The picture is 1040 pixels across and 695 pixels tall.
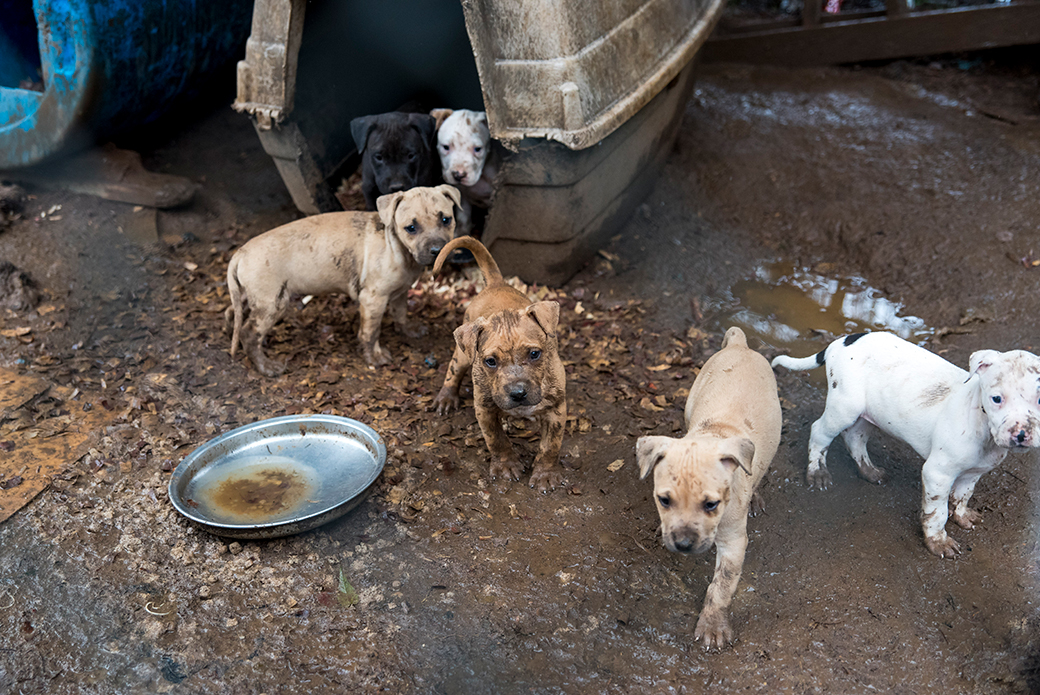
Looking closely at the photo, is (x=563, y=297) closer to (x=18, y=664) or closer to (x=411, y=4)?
(x=411, y=4)

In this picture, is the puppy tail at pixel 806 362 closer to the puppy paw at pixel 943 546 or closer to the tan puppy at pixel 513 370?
the puppy paw at pixel 943 546

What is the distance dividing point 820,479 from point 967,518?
30.0 inches

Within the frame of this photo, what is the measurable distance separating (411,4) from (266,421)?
196 inches

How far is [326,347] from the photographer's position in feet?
19.4

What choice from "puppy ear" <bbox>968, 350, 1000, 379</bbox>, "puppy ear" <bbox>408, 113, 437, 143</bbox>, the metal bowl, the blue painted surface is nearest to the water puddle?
"puppy ear" <bbox>968, 350, 1000, 379</bbox>

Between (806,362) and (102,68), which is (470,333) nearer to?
(806,362)

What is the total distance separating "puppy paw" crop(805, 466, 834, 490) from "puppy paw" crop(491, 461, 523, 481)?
5.69 feet

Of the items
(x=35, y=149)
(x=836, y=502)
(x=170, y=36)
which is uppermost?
(x=170, y=36)

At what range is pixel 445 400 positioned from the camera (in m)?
5.14

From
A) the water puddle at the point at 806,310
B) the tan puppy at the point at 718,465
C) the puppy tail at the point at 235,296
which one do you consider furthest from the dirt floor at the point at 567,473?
the tan puppy at the point at 718,465

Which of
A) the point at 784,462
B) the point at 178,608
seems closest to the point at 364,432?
the point at 178,608

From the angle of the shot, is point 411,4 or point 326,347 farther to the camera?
point 411,4

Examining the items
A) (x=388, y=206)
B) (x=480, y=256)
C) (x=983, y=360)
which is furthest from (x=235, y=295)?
(x=983, y=360)

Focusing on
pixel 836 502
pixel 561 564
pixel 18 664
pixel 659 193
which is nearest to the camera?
pixel 18 664
